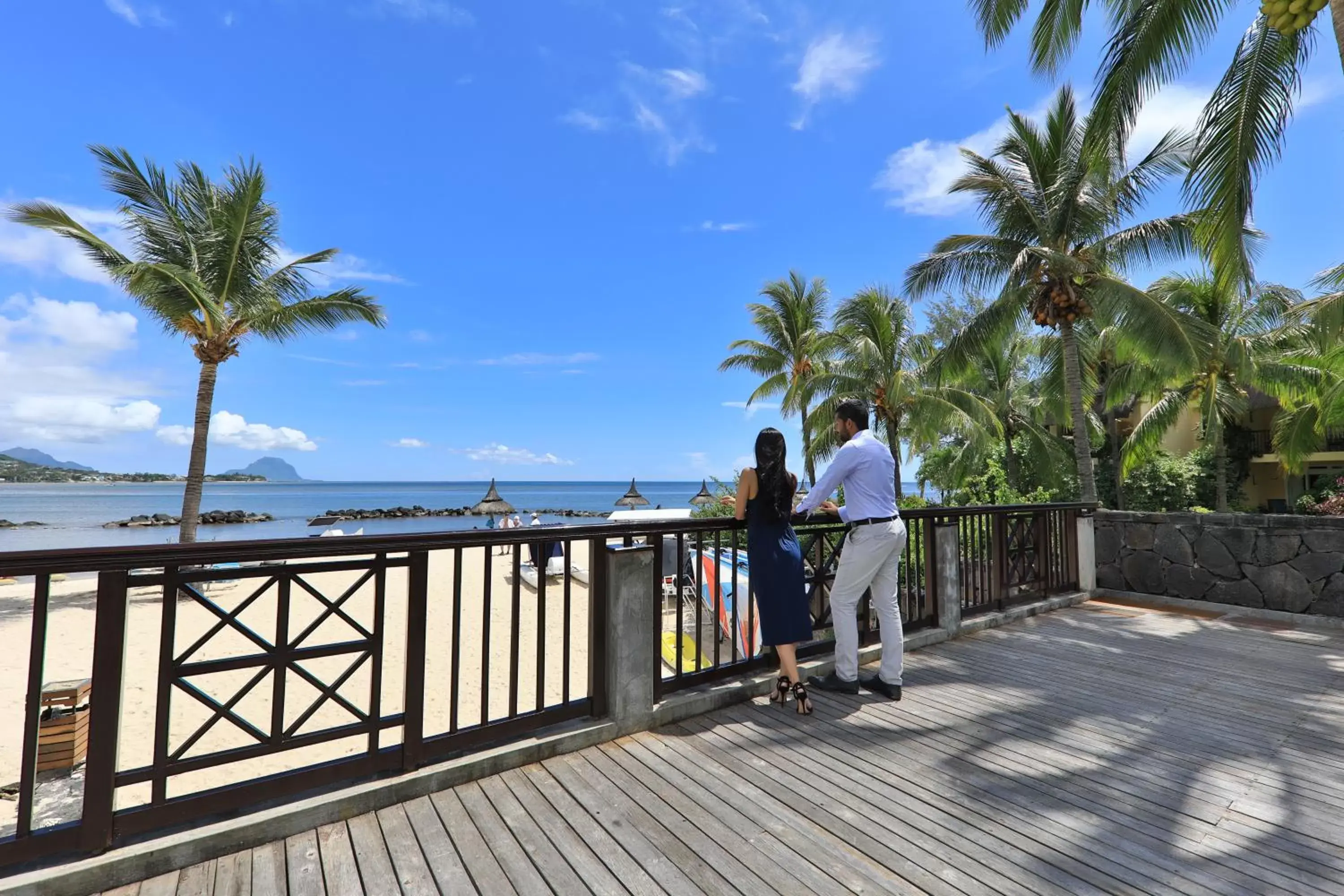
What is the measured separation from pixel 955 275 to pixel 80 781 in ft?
46.1

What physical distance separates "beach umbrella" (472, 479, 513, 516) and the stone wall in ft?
85.3

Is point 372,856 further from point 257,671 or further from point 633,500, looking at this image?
point 633,500

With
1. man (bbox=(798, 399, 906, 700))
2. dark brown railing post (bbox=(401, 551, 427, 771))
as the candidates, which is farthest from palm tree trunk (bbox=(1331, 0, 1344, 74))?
dark brown railing post (bbox=(401, 551, 427, 771))

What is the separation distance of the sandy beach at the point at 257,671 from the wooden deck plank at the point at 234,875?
0.47 meters

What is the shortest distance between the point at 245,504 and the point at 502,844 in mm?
85339

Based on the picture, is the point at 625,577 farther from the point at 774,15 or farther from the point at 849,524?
the point at 774,15

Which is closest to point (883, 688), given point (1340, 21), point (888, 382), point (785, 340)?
point (1340, 21)

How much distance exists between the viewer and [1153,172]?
409 inches

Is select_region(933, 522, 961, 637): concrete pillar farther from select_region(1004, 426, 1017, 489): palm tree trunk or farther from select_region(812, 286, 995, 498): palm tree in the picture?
select_region(1004, 426, 1017, 489): palm tree trunk

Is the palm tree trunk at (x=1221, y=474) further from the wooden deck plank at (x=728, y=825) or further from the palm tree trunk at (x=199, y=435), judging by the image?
the palm tree trunk at (x=199, y=435)

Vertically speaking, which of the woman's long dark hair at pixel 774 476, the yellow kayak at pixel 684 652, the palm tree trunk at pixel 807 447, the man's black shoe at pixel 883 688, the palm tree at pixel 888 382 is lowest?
the yellow kayak at pixel 684 652

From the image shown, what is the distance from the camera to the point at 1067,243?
10.6m

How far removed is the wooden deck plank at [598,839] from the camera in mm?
1816

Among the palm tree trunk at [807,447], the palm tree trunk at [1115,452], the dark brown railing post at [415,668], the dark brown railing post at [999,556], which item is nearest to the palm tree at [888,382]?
the palm tree trunk at [807,447]
